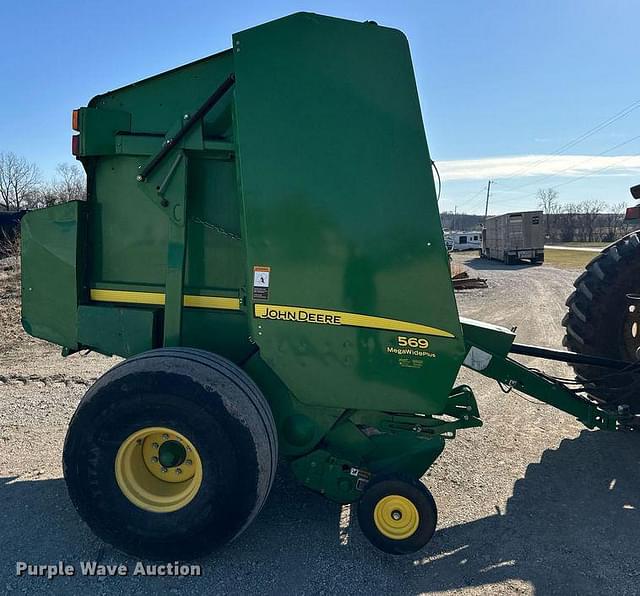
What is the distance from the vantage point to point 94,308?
345cm

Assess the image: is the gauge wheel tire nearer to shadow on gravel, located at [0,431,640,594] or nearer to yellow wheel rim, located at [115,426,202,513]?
shadow on gravel, located at [0,431,640,594]

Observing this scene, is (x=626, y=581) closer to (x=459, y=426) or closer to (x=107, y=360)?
(x=459, y=426)

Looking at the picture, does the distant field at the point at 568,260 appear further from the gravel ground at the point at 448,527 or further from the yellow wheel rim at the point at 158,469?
the yellow wheel rim at the point at 158,469

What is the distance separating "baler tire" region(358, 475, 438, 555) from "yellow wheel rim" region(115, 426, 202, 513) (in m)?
0.96

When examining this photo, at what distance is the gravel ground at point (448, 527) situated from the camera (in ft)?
9.05

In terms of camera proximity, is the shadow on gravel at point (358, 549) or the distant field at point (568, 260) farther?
the distant field at point (568, 260)

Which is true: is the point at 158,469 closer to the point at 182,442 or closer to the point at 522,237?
the point at 182,442

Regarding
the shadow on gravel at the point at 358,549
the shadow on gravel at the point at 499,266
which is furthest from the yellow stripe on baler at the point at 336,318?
the shadow on gravel at the point at 499,266

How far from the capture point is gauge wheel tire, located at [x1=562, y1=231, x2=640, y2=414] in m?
4.47

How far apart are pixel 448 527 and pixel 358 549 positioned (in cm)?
63

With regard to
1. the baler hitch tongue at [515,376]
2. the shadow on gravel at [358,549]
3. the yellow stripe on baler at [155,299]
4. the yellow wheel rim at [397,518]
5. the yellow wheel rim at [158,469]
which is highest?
the yellow stripe on baler at [155,299]

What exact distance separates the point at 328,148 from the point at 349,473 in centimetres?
187

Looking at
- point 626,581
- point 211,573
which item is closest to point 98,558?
point 211,573

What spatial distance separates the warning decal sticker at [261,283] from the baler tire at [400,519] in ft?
4.12
